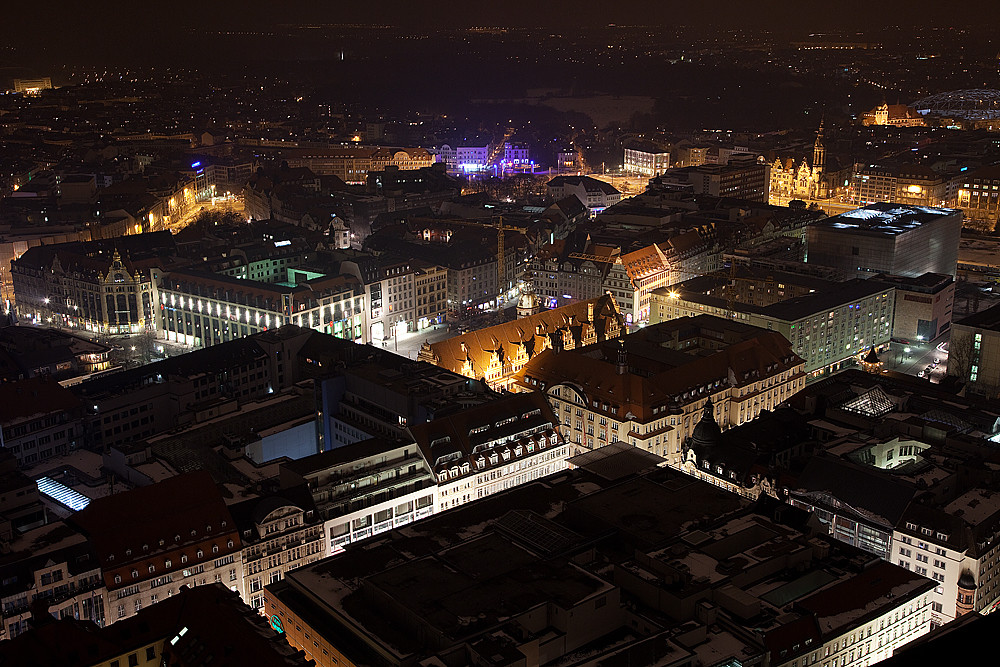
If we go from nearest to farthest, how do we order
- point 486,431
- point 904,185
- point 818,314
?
point 486,431 → point 818,314 → point 904,185

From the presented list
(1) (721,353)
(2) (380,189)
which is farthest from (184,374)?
(2) (380,189)

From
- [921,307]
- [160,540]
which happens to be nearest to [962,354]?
[921,307]

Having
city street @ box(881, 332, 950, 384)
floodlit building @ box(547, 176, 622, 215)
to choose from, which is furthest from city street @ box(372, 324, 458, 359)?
floodlit building @ box(547, 176, 622, 215)

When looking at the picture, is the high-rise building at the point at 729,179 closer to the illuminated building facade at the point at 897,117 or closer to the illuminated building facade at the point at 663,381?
the illuminated building facade at the point at 663,381

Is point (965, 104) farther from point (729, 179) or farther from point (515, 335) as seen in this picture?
point (515, 335)

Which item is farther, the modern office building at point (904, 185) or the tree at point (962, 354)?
the modern office building at point (904, 185)

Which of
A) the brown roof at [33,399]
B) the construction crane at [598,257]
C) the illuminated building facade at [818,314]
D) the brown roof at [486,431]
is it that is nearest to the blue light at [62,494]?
the brown roof at [33,399]

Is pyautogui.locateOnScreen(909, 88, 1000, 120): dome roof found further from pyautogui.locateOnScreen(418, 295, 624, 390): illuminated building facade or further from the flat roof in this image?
pyautogui.locateOnScreen(418, 295, 624, 390): illuminated building facade

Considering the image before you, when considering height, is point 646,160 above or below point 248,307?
above

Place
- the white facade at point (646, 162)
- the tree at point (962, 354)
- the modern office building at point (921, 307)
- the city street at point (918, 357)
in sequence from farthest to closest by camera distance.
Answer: the white facade at point (646, 162)
the modern office building at point (921, 307)
the city street at point (918, 357)
the tree at point (962, 354)
